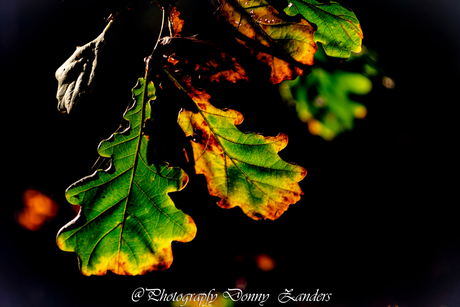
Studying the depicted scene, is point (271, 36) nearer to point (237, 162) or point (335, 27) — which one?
point (335, 27)

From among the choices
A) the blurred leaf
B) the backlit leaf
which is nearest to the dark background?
the blurred leaf

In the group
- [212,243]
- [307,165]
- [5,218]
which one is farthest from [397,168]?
[5,218]

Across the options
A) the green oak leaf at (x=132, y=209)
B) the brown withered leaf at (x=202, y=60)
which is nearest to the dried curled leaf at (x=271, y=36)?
the brown withered leaf at (x=202, y=60)

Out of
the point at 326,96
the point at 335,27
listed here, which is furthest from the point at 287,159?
the point at 335,27

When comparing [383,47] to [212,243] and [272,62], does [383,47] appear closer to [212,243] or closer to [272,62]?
[272,62]

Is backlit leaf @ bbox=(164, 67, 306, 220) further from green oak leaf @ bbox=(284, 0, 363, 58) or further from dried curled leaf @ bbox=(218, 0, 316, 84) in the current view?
green oak leaf @ bbox=(284, 0, 363, 58)
